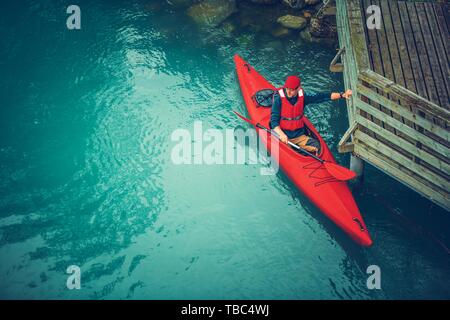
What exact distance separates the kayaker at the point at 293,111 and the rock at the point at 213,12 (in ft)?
17.2

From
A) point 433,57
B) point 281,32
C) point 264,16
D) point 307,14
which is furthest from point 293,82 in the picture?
point 264,16

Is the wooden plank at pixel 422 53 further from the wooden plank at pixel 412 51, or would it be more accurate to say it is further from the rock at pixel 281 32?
the rock at pixel 281 32

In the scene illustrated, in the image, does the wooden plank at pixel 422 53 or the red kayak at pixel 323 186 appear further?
the wooden plank at pixel 422 53

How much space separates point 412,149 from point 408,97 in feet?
2.81

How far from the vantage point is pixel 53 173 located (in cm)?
730

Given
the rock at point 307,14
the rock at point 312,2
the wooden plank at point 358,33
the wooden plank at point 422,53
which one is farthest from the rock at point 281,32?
the wooden plank at point 422,53

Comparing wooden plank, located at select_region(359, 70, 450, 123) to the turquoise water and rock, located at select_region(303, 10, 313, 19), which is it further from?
rock, located at select_region(303, 10, 313, 19)

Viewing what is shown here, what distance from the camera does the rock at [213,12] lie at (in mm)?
10398

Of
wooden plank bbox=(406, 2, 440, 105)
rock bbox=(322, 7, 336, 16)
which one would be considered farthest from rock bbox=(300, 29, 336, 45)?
wooden plank bbox=(406, 2, 440, 105)

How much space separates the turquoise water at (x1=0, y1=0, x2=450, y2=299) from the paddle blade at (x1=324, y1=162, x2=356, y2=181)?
3.16ft

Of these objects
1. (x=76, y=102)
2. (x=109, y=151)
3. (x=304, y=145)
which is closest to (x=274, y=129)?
(x=304, y=145)

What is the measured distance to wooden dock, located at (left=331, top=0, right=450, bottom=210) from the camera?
503cm

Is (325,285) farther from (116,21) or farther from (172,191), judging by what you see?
(116,21)

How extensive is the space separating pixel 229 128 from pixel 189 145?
3.48 feet
